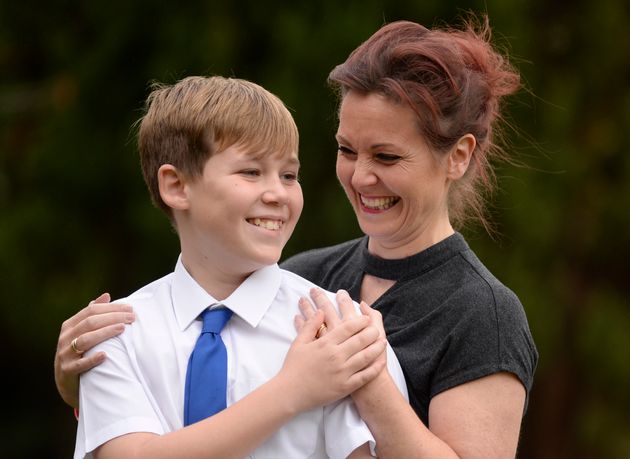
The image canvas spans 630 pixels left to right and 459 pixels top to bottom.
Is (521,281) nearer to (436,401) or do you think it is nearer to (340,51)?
(340,51)

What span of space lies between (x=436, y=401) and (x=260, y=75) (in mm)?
Result: 4588

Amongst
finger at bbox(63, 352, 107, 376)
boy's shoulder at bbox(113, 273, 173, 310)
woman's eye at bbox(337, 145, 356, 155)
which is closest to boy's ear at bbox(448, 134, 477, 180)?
woman's eye at bbox(337, 145, 356, 155)

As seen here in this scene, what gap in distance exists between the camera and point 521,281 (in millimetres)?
7121

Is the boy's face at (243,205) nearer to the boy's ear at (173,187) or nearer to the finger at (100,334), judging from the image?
the boy's ear at (173,187)

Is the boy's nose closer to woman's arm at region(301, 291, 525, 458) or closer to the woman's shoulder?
woman's arm at region(301, 291, 525, 458)

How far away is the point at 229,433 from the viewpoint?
2.74m

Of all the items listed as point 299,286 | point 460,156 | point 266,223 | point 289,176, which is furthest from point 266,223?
point 460,156

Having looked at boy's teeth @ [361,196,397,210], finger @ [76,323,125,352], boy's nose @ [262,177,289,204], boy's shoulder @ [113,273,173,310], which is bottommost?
boy's teeth @ [361,196,397,210]

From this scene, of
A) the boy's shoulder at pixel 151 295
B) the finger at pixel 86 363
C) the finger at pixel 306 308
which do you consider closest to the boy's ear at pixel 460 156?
the finger at pixel 306 308

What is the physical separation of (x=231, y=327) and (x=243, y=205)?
0.33 m

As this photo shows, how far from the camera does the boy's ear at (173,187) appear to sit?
3040 mm

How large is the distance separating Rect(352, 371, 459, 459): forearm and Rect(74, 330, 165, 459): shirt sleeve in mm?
529

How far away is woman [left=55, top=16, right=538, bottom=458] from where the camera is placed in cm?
304

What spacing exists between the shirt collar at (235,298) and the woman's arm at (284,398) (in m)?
0.15
